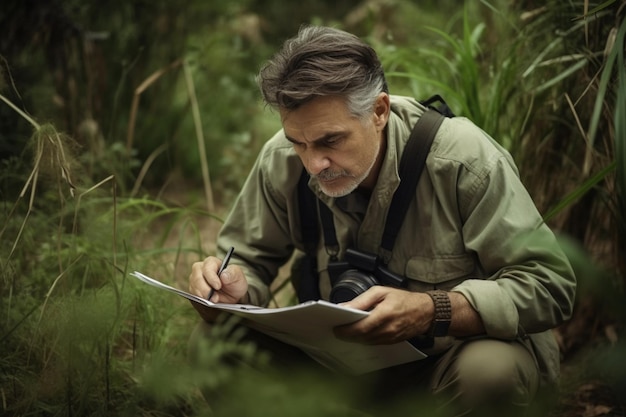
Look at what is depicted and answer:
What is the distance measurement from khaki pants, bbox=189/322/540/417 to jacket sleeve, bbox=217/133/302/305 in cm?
25

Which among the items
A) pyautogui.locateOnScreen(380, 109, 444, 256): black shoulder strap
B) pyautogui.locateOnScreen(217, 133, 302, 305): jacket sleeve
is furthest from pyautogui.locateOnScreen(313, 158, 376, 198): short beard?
pyautogui.locateOnScreen(217, 133, 302, 305): jacket sleeve

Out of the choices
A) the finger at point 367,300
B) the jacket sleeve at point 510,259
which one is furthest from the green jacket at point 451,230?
the finger at point 367,300


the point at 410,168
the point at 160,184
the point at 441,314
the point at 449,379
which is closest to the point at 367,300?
the point at 441,314

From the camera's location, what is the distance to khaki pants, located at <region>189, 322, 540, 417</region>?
85.3 inches

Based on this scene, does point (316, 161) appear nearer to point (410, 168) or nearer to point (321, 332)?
point (410, 168)

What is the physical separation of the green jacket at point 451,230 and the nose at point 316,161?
16 centimetres

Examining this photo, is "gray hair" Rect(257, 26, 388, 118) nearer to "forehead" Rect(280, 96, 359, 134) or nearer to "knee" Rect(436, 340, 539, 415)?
"forehead" Rect(280, 96, 359, 134)

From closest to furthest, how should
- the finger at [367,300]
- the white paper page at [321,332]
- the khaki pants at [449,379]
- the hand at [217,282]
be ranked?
the white paper page at [321,332] → the finger at [367,300] → the khaki pants at [449,379] → the hand at [217,282]

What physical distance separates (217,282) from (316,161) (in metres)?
0.46

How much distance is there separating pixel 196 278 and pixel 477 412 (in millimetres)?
896

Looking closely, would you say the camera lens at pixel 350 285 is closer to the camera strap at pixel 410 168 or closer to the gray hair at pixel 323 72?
the camera strap at pixel 410 168

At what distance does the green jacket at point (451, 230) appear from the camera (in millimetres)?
2205

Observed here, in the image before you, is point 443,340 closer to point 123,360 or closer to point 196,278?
point 196,278

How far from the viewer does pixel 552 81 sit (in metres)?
2.64
